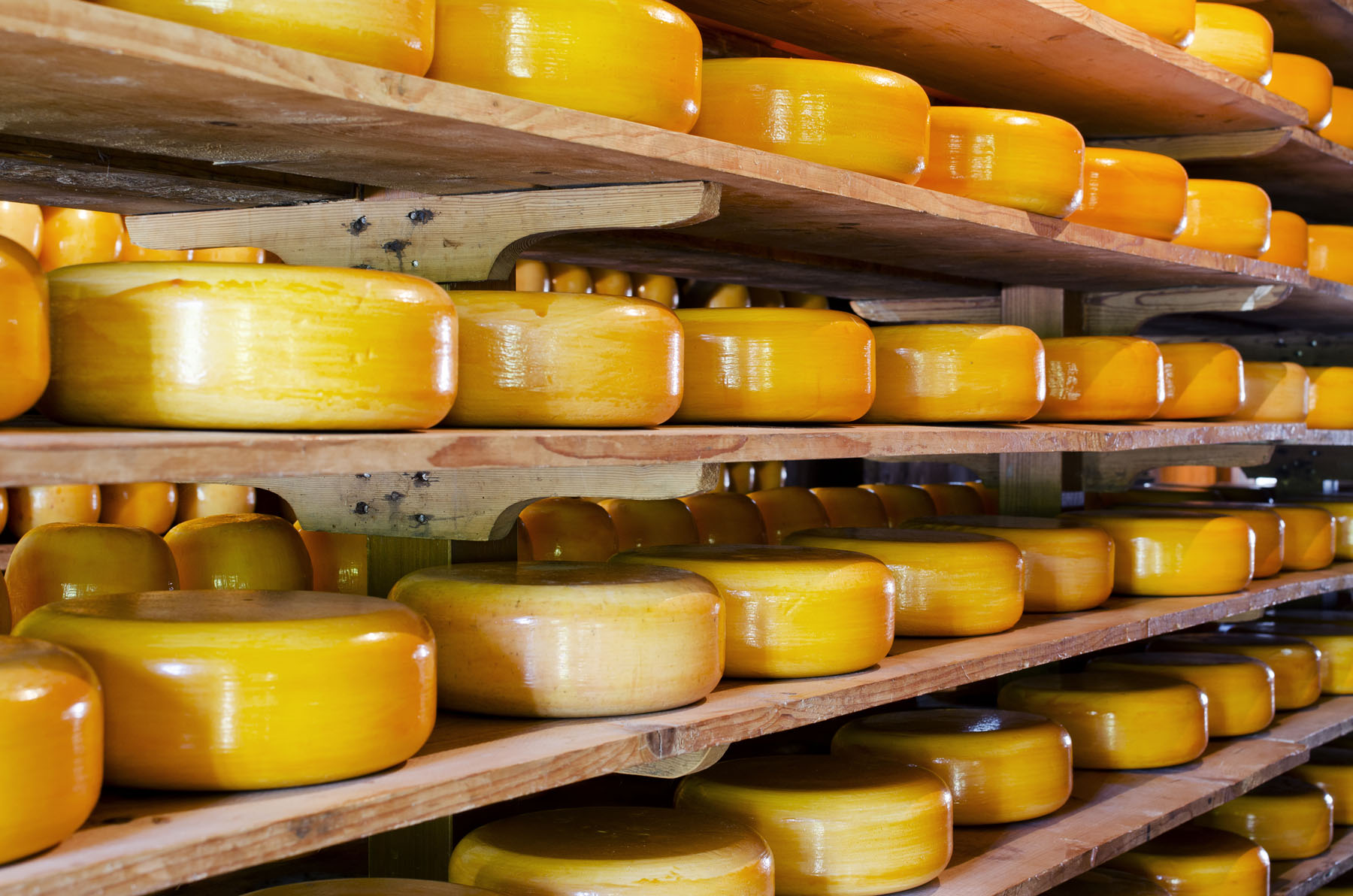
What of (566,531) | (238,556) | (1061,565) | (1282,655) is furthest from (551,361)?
(1282,655)

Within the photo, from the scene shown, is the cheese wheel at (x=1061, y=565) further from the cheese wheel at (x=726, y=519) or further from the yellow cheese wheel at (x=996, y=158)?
the yellow cheese wheel at (x=996, y=158)

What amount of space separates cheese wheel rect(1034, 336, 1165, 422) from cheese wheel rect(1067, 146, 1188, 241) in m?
0.22

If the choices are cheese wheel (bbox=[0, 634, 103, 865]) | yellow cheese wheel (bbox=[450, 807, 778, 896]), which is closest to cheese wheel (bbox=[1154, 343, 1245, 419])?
yellow cheese wheel (bbox=[450, 807, 778, 896])

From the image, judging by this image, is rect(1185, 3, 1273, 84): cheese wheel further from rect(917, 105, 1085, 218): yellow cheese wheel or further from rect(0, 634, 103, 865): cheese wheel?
rect(0, 634, 103, 865): cheese wheel

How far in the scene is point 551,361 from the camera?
1.43 meters

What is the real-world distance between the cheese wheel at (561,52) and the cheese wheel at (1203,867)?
1.95m

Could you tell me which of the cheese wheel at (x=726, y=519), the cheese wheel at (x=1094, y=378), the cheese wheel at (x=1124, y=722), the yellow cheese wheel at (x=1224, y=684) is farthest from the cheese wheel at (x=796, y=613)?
the yellow cheese wheel at (x=1224, y=684)

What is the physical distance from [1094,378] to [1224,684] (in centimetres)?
90

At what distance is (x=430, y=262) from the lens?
1650 millimetres

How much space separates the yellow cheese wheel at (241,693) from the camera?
1.15m

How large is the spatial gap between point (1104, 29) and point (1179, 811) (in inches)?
54.2

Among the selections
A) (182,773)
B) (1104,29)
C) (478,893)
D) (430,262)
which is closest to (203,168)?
(430,262)

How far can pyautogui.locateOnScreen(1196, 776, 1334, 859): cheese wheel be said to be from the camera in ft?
10.1

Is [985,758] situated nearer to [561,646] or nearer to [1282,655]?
[561,646]
